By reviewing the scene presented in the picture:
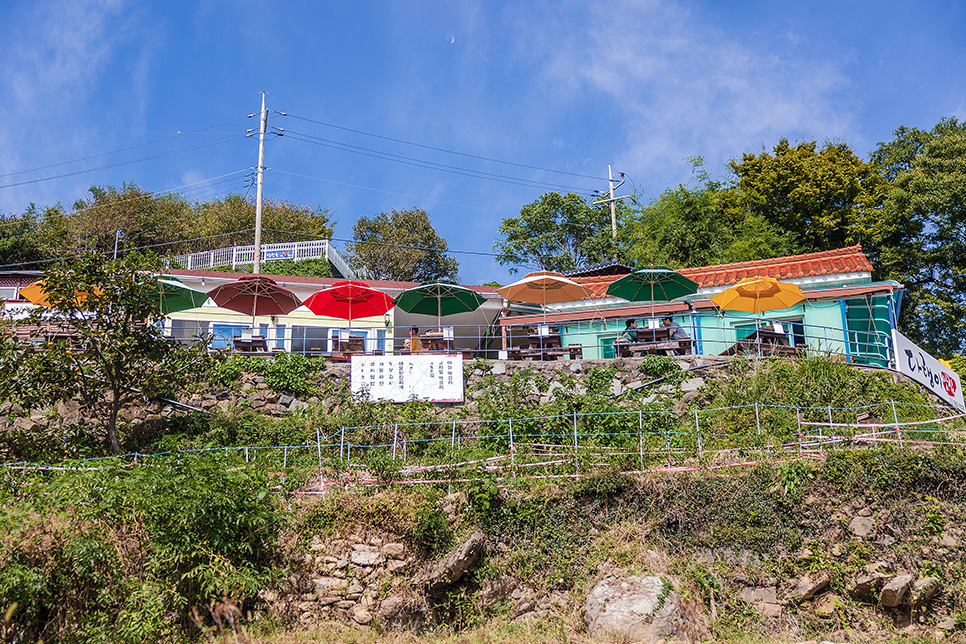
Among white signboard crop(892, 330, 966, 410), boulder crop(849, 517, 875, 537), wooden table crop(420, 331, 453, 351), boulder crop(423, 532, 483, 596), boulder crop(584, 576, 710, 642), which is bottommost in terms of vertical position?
boulder crop(584, 576, 710, 642)

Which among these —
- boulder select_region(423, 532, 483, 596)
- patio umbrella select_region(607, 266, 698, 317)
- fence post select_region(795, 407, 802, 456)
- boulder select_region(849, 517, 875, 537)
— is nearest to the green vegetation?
boulder select_region(423, 532, 483, 596)

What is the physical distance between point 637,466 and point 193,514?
7.61 m

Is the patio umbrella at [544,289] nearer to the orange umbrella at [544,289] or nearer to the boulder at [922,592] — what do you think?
the orange umbrella at [544,289]

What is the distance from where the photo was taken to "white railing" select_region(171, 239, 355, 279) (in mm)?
34081

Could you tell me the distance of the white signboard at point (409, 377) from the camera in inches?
680

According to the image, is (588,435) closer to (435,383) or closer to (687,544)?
(687,544)

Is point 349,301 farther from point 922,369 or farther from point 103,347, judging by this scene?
point 922,369

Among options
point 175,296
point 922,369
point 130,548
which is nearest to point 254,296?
point 175,296

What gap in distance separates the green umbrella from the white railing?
46.0 feet

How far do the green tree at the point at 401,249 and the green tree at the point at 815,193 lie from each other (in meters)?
16.9

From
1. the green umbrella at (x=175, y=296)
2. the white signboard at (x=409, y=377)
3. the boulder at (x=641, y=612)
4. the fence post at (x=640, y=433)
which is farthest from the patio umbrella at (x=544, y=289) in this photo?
the boulder at (x=641, y=612)

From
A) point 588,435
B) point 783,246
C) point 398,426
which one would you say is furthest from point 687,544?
point 783,246

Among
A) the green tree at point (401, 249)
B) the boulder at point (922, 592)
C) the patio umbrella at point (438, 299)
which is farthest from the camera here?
the green tree at point (401, 249)

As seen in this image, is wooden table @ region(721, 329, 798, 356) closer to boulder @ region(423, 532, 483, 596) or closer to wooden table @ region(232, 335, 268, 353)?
boulder @ region(423, 532, 483, 596)
